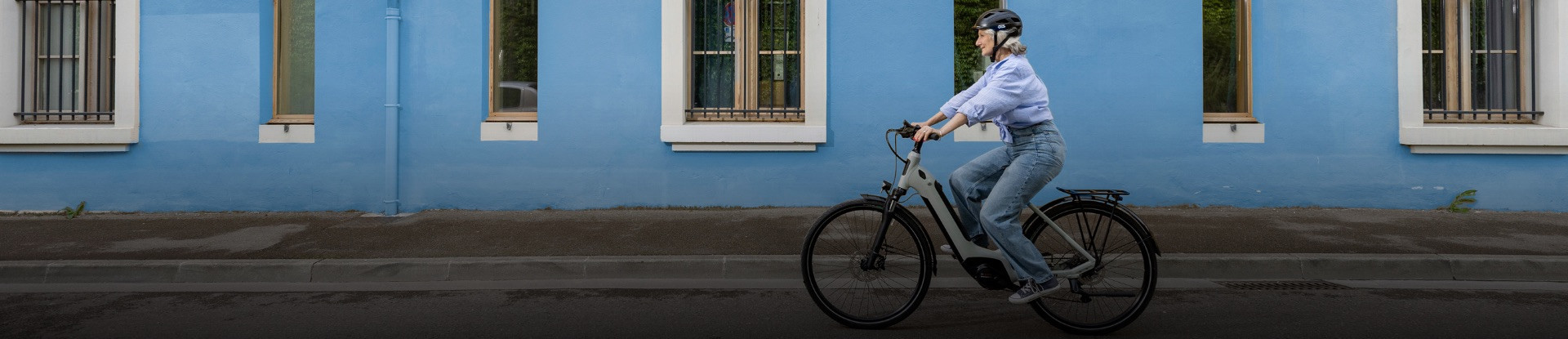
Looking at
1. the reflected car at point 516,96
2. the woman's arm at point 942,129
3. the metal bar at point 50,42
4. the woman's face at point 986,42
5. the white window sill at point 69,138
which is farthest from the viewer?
the metal bar at point 50,42

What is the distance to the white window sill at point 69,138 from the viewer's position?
888cm

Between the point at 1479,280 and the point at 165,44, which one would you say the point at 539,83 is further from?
the point at 1479,280

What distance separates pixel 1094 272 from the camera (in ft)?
14.2

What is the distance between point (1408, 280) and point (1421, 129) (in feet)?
10.6

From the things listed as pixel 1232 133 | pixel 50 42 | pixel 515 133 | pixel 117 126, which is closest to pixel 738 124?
pixel 515 133

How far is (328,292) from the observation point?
18.4 feet

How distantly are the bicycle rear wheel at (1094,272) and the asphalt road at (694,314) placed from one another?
107 mm

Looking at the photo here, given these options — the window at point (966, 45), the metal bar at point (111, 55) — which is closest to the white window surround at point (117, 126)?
the metal bar at point (111, 55)

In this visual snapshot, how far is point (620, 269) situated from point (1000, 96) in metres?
2.84

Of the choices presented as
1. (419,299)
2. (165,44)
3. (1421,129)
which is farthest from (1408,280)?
(165,44)

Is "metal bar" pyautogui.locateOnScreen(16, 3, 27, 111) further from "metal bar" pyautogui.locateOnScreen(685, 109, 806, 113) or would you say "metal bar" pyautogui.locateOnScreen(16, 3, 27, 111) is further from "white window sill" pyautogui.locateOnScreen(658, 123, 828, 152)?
"metal bar" pyautogui.locateOnScreen(685, 109, 806, 113)

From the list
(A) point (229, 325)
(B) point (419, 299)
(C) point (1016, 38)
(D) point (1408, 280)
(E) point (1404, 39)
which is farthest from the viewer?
(E) point (1404, 39)

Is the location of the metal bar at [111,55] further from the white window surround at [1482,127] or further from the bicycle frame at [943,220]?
the white window surround at [1482,127]

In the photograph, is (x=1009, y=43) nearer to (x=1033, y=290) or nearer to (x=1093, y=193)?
(x=1093, y=193)
